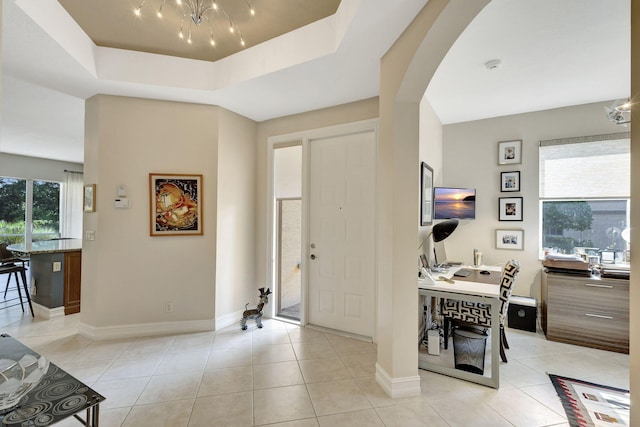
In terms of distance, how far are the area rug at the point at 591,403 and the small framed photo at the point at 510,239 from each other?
68.8 inches

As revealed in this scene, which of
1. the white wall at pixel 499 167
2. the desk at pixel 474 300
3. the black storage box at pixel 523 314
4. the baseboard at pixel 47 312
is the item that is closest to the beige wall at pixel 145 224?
the baseboard at pixel 47 312

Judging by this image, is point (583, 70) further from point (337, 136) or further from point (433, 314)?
point (433, 314)

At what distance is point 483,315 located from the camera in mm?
2547

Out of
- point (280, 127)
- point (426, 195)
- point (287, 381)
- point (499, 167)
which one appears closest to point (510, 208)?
point (499, 167)

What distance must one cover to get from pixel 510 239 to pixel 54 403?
4.49 meters

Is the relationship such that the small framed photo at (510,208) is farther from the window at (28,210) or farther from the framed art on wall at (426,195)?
the window at (28,210)

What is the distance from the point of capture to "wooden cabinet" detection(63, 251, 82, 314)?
390 centimetres

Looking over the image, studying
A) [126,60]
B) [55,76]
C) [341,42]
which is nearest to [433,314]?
[341,42]

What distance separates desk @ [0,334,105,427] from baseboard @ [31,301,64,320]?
→ 2.93m

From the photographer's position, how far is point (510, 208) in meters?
3.86

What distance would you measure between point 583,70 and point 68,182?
960 cm

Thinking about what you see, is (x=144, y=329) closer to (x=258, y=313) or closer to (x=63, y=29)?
(x=258, y=313)

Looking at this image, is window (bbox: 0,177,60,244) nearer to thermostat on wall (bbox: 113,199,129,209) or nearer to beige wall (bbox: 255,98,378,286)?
thermostat on wall (bbox: 113,199,129,209)

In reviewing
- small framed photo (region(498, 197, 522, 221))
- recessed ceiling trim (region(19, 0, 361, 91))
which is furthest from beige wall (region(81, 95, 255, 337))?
small framed photo (region(498, 197, 522, 221))
